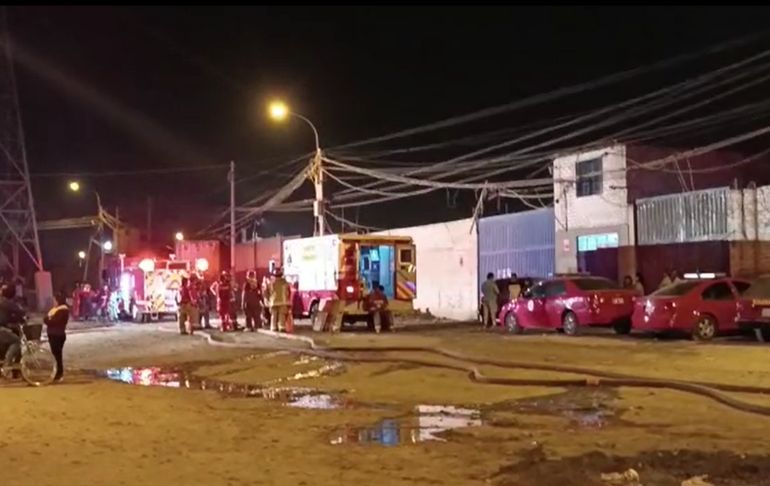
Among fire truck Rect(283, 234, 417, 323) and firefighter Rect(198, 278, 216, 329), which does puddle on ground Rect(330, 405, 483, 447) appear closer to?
fire truck Rect(283, 234, 417, 323)

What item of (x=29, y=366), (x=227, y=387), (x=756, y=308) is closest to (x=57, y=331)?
(x=29, y=366)

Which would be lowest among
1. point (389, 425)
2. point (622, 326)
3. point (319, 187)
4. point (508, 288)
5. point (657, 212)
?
point (389, 425)

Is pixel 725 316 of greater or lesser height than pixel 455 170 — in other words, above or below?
below

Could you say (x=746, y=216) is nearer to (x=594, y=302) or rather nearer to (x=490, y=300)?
(x=594, y=302)

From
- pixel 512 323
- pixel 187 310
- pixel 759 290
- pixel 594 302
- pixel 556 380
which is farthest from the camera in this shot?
pixel 187 310

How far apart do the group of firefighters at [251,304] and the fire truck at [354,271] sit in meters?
1.37

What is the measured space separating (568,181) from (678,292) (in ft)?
41.3

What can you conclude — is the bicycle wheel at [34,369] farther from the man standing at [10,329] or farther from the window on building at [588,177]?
the window on building at [588,177]

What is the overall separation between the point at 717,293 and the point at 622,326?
3.34 metres

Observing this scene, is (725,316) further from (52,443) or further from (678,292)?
(52,443)

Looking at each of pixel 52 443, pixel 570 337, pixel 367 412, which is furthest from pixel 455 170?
pixel 52 443

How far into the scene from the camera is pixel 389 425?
11.9 m

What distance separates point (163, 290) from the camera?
4094 cm

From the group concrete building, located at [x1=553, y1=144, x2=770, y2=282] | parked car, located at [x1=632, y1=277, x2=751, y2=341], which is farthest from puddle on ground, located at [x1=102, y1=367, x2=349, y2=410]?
concrete building, located at [x1=553, y1=144, x2=770, y2=282]
